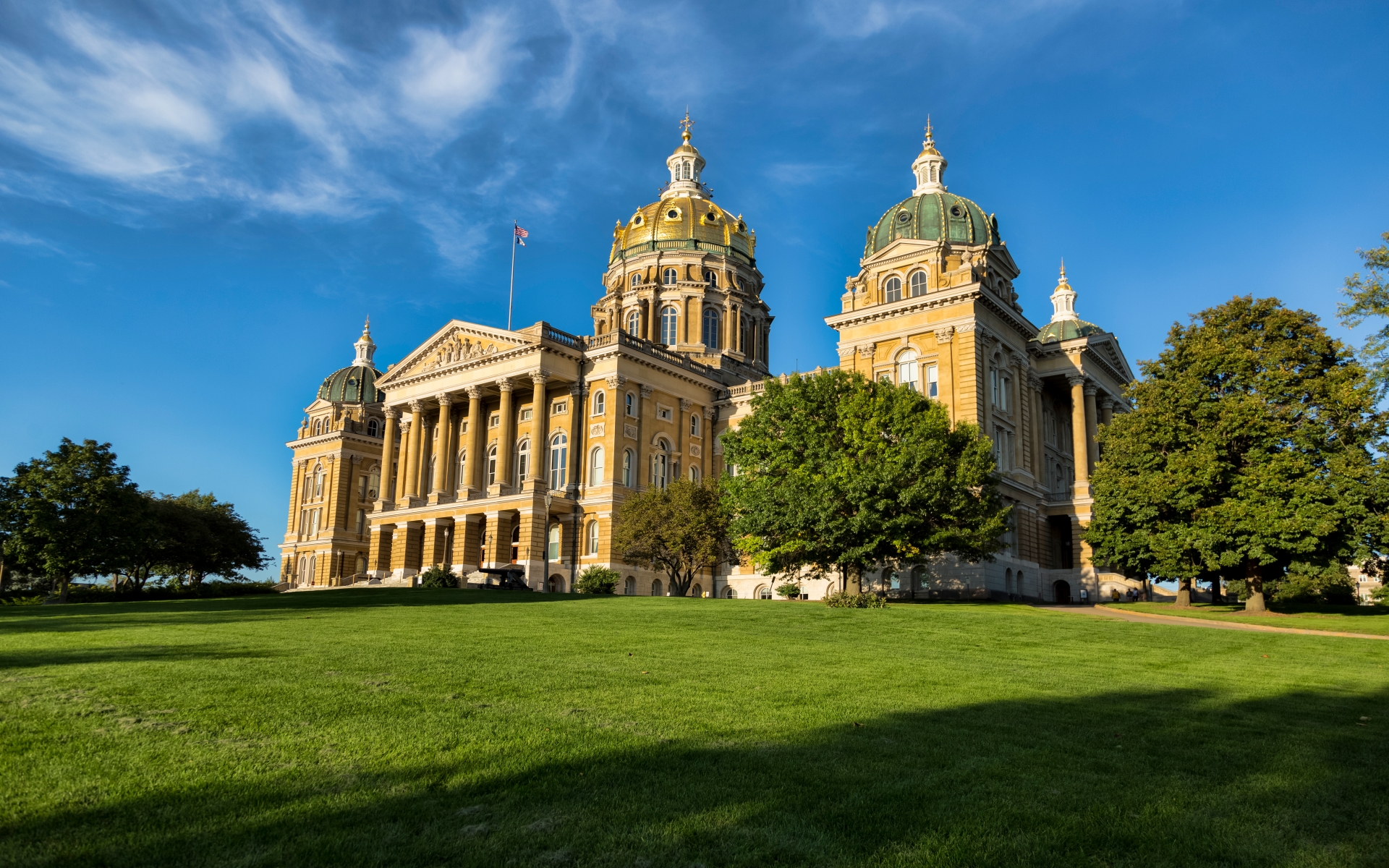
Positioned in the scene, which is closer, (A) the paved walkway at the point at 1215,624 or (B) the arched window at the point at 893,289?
(A) the paved walkway at the point at 1215,624

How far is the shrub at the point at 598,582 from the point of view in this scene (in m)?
53.6

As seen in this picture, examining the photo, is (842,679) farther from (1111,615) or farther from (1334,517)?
(1334,517)

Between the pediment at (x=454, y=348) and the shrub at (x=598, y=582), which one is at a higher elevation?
the pediment at (x=454, y=348)

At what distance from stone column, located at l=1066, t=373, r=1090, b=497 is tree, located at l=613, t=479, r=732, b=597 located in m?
23.1

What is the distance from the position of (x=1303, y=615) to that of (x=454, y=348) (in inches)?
2080

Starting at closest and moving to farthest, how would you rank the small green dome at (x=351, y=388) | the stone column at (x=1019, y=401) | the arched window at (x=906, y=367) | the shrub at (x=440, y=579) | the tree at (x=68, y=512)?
1. the tree at (x=68, y=512)
2. the shrub at (x=440, y=579)
3. the arched window at (x=906, y=367)
4. the stone column at (x=1019, y=401)
5. the small green dome at (x=351, y=388)

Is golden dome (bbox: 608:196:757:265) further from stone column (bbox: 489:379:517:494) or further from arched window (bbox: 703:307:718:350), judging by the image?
stone column (bbox: 489:379:517:494)

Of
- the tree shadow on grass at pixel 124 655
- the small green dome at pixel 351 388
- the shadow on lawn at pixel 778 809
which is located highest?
the small green dome at pixel 351 388

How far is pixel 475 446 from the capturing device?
221 feet

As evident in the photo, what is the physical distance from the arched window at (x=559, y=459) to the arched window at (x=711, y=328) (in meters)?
20.5

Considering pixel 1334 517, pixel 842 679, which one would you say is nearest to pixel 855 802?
pixel 842 679

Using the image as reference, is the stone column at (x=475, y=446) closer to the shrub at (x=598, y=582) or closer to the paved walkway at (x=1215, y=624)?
the shrub at (x=598, y=582)

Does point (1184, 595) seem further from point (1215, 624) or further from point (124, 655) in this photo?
point (124, 655)

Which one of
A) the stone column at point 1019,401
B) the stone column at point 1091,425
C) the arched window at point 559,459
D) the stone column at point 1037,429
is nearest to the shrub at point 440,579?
the arched window at point 559,459
